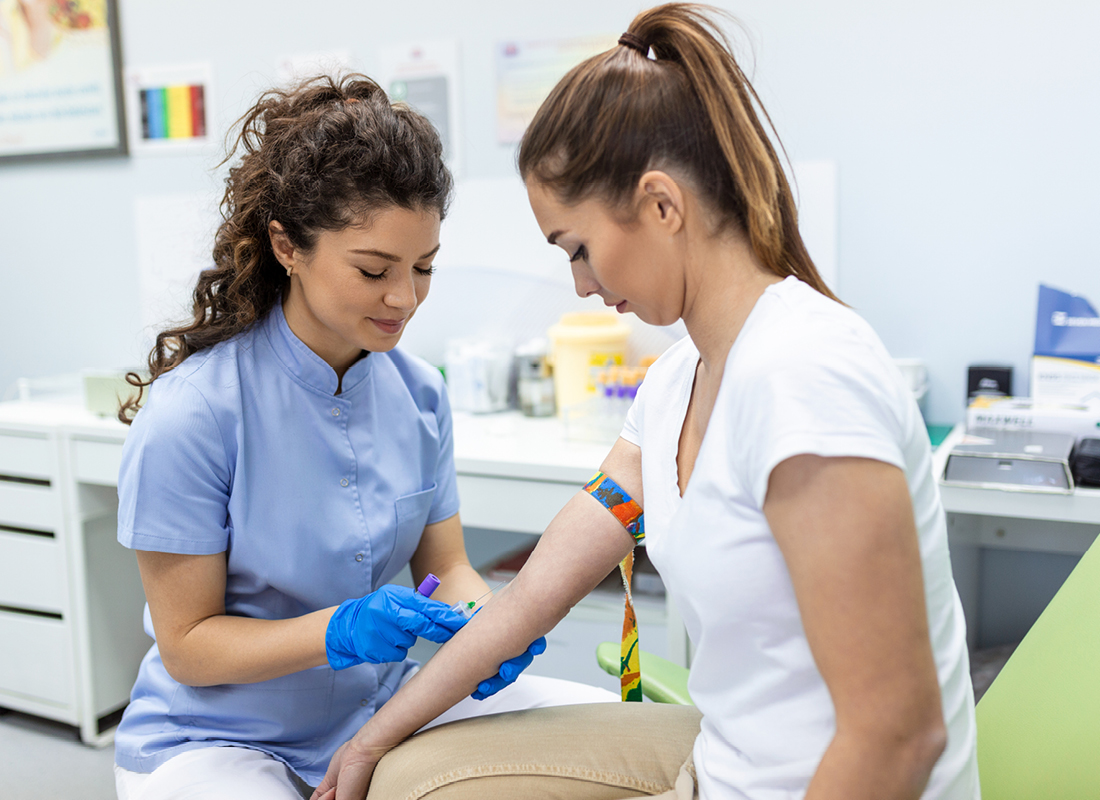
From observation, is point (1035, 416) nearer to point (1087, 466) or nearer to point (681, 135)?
point (1087, 466)

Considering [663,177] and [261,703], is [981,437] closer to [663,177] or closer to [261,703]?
[663,177]

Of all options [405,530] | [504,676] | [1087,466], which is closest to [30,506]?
[405,530]

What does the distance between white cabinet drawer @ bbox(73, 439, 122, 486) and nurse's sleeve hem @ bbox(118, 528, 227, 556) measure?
98 centimetres

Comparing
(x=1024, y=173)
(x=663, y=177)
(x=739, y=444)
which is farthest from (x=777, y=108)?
(x=739, y=444)

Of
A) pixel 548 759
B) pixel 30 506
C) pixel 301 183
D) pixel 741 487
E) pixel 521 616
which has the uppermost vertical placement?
pixel 301 183

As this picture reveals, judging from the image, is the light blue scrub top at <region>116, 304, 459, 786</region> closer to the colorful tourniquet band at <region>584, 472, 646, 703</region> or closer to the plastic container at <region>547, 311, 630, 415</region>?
the colorful tourniquet band at <region>584, 472, 646, 703</region>

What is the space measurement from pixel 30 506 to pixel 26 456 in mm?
113

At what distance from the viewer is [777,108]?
Result: 1.95 m

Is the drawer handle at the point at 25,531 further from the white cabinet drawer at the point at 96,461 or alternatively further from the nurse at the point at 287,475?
the nurse at the point at 287,475

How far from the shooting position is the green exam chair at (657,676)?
1.09 m

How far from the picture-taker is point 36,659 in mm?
2086

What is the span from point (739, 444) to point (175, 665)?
2.54 feet

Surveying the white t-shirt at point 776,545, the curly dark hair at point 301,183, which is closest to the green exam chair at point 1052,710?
the white t-shirt at point 776,545

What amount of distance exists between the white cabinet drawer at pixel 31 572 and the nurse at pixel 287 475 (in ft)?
3.33
